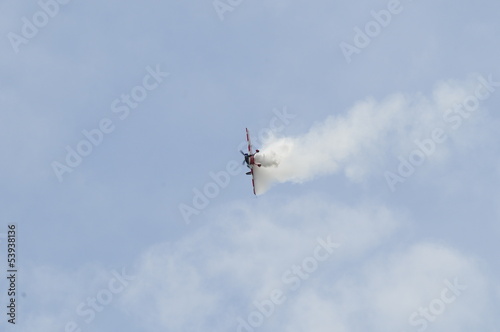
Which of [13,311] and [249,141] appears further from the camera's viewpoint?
[249,141]

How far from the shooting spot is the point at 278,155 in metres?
196

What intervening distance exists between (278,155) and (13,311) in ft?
205

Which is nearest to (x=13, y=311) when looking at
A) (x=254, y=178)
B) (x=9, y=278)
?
(x=9, y=278)

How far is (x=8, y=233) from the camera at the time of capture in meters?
182

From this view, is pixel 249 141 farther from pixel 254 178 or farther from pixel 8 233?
pixel 8 233

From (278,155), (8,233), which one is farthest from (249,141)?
(8,233)

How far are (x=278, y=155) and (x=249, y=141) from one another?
684cm

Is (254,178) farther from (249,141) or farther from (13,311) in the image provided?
(13,311)

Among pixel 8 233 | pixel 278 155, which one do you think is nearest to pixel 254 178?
pixel 278 155

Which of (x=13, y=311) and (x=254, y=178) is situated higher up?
(x=254, y=178)

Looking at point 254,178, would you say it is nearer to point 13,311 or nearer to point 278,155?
point 278,155

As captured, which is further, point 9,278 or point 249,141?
point 249,141

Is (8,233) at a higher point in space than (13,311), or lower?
higher

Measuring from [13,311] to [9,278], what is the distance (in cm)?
638
